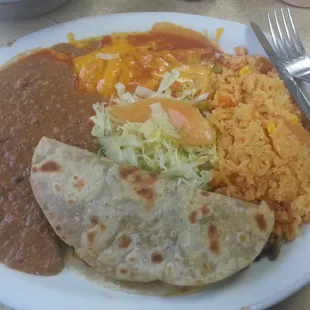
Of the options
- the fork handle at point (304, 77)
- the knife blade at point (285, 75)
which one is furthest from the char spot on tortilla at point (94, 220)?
the fork handle at point (304, 77)

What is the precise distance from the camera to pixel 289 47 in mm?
2430

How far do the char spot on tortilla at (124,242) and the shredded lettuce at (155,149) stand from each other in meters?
0.46

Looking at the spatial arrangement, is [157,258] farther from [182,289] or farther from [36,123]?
[36,123]

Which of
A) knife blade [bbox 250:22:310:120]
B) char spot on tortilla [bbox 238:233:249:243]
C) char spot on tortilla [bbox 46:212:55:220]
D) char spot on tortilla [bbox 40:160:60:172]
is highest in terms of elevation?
knife blade [bbox 250:22:310:120]

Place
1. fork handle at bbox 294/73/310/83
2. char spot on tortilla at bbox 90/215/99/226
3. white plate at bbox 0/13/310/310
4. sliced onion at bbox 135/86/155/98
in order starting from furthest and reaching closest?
sliced onion at bbox 135/86/155/98
fork handle at bbox 294/73/310/83
char spot on tortilla at bbox 90/215/99/226
white plate at bbox 0/13/310/310

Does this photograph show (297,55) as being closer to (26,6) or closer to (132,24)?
(132,24)

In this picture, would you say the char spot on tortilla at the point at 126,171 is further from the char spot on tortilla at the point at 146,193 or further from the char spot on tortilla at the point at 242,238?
the char spot on tortilla at the point at 242,238

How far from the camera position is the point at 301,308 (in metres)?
1.88

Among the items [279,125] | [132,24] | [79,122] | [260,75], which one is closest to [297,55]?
[260,75]

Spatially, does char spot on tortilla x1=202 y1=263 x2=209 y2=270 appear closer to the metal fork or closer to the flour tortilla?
the flour tortilla

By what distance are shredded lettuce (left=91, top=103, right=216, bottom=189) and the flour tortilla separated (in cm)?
24

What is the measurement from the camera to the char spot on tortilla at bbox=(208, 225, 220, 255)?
1753 mm

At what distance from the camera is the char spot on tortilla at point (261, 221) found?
178cm

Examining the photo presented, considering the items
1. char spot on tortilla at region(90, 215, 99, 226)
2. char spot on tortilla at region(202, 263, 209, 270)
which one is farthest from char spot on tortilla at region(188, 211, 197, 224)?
char spot on tortilla at region(90, 215, 99, 226)
